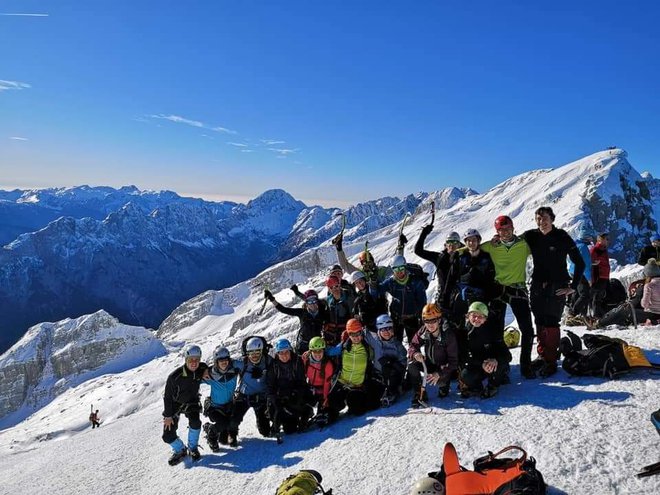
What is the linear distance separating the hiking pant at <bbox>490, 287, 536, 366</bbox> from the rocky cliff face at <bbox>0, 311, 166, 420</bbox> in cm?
12815

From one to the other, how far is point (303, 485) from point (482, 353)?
3847 millimetres

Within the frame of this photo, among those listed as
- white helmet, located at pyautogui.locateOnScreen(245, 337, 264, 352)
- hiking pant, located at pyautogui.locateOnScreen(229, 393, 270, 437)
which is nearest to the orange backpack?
hiking pant, located at pyautogui.locateOnScreen(229, 393, 270, 437)

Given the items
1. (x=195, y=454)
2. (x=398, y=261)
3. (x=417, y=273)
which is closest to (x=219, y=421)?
(x=195, y=454)

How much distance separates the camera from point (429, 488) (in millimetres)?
5289

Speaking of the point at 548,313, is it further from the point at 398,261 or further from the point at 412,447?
the point at 412,447

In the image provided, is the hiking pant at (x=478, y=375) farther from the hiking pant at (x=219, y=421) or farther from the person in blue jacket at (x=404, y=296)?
the hiking pant at (x=219, y=421)

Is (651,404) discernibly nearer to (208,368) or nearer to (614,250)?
(208,368)

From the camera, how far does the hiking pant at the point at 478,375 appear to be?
792 cm

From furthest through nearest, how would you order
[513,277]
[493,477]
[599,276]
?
[599,276], [513,277], [493,477]

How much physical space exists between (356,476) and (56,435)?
66.8 metres

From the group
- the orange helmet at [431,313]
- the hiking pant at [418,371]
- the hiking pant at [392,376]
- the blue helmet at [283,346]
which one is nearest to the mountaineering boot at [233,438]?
the blue helmet at [283,346]

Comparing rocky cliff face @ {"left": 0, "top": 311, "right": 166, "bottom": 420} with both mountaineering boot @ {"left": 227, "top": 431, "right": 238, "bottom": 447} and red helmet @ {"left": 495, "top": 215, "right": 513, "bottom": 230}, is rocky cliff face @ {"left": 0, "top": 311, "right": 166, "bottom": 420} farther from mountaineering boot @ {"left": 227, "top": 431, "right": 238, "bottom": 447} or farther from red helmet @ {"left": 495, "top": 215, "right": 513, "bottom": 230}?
red helmet @ {"left": 495, "top": 215, "right": 513, "bottom": 230}

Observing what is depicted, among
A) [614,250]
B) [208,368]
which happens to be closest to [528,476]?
[208,368]

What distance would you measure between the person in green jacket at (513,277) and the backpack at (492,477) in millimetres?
3277
